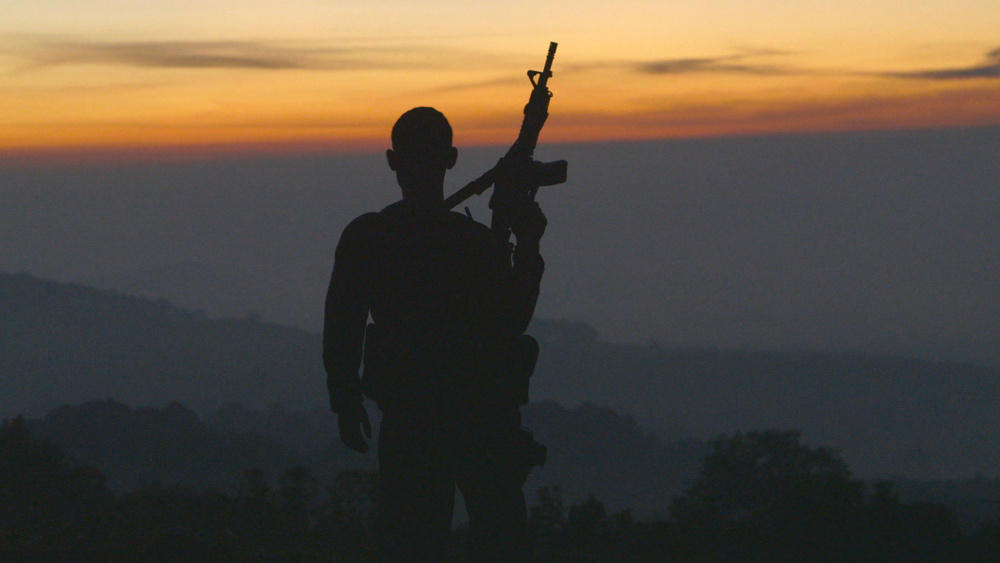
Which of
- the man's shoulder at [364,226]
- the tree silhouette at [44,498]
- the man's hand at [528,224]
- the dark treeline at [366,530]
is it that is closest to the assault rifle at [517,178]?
the man's hand at [528,224]

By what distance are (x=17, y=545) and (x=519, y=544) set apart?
6766mm

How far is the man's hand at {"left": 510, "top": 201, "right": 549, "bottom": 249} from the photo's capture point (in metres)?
7.44

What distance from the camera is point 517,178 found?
775 centimetres

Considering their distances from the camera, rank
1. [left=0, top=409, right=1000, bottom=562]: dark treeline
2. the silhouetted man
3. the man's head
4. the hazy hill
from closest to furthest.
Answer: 1. the silhouetted man
2. the man's head
3. [left=0, top=409, right=1000, bottom=562]: dark treeline
4. the hazy hill

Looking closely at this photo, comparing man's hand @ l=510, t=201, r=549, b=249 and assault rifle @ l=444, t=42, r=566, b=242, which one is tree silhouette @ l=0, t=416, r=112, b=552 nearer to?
assault rifle @ l=444, t=42, r=566, b=242

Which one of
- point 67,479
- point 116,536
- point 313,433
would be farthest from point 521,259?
point 313,433

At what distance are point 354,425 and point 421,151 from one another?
6.67 feet

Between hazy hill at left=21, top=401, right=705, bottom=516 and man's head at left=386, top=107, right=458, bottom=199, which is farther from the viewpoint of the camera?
hazy hill at left=21, top=401, right=705, bottom=516

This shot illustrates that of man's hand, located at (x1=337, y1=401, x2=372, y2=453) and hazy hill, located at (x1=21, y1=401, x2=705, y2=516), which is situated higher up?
hazy hill, located at (x1=21, y1=401, x2=705, y2=516)

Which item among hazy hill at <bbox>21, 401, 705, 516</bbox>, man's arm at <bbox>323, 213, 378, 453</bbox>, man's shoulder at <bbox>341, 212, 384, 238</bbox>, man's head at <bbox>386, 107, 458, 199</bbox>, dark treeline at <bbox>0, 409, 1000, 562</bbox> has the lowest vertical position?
dark treeline at <bbox>0, 409, 1000, 562</bbox>

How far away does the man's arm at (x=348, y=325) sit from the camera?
738 cm

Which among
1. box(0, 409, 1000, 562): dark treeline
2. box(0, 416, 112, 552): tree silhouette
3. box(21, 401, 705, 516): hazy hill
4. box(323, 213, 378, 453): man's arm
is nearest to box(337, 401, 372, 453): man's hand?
box(323, 213, 378, 453): man's arm

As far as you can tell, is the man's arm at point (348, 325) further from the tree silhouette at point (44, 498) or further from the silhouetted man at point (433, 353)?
the tree silhouette at point (44, 498)

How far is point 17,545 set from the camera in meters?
11.2
